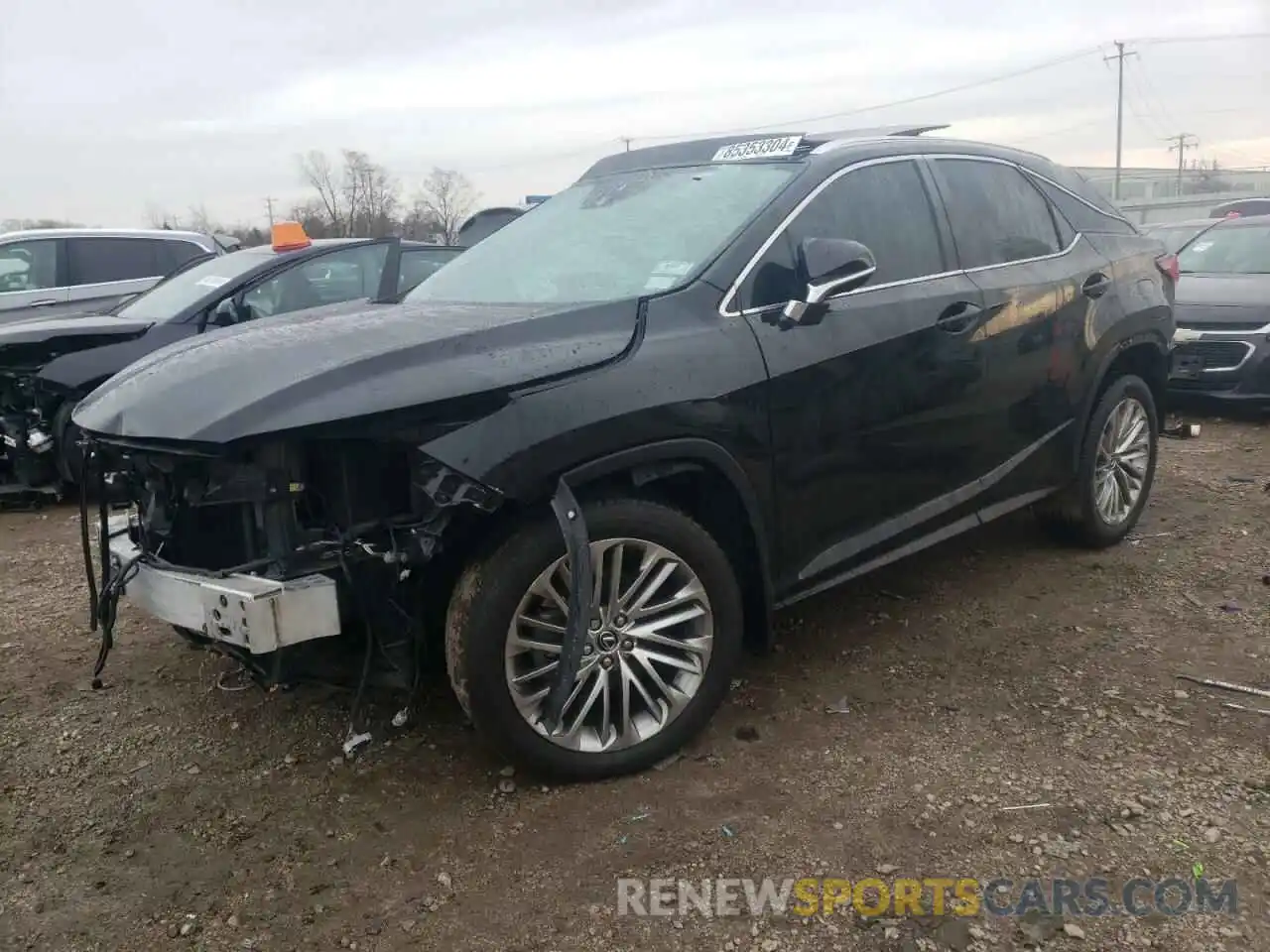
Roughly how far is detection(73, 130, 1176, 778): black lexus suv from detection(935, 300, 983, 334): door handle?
13mm

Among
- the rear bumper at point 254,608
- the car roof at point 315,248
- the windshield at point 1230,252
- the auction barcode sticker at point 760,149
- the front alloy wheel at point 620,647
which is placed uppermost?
the auction barcode sticker at point 760,149

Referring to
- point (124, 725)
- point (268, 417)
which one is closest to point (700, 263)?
point (268, 417)

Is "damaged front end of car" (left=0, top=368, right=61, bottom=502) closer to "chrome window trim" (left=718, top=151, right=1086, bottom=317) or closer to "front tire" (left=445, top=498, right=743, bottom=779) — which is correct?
"front tire" (left=445, top=498, right=743, bottom=779)

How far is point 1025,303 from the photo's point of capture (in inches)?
161

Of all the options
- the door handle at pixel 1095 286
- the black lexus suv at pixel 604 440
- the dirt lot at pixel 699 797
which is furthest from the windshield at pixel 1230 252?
the black lexus suv at pixel 604 440

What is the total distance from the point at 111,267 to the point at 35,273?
2.05 ft

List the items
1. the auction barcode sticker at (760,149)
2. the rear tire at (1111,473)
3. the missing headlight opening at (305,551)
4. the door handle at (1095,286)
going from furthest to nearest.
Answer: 1. the rear tire at (1111,473)
2. the door handle at (1095,286)
3. the auction barcode sticker at (760,149)
4. the missing headlight opening at (305,551)

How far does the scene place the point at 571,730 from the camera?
294 cm

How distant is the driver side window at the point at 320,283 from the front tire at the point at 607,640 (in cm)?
417

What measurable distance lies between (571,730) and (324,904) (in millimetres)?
784

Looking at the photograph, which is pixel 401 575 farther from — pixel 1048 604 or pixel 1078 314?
pixel 1078 314

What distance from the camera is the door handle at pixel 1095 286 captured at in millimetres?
4449

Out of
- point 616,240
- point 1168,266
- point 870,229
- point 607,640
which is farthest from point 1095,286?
point 607,640

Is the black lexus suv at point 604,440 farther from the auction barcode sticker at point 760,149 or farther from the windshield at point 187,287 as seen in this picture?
the windshield at point 187,287
